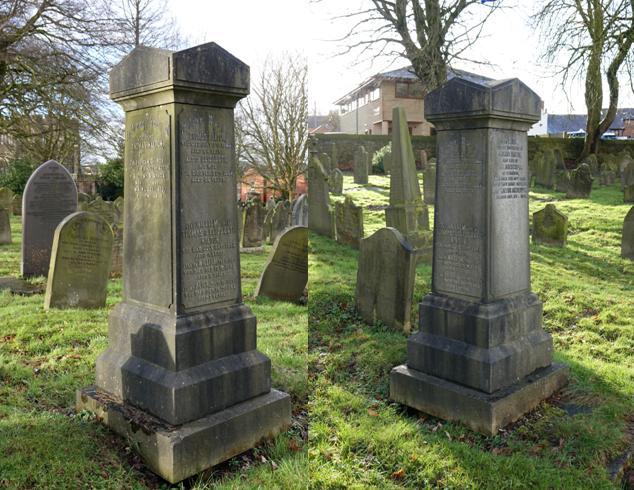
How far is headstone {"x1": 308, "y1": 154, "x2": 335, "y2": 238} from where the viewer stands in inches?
473

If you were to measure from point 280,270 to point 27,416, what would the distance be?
4696 mm

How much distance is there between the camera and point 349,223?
11.1 meters

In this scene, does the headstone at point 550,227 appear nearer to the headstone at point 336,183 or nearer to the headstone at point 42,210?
the headstone at point 336,183

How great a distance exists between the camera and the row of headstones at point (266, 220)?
14359 millimetres

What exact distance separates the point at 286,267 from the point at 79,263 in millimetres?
2865

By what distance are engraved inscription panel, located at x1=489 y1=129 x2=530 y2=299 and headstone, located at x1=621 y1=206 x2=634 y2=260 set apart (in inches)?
260

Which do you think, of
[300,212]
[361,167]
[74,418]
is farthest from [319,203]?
[361,167]

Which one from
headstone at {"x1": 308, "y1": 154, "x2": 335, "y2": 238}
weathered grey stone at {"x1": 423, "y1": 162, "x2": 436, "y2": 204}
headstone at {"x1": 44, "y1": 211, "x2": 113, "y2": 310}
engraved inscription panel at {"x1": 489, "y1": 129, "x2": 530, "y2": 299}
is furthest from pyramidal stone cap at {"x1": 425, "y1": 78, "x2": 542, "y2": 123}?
weathered grey stone at {"x1": 423, "y1": 162, "x2": 436, "y2": 204}

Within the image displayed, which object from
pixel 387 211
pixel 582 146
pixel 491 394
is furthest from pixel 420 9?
pixel 582 146

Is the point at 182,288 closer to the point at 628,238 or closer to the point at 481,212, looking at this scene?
the point at 481,212

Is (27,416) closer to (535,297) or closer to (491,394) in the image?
(491,394)

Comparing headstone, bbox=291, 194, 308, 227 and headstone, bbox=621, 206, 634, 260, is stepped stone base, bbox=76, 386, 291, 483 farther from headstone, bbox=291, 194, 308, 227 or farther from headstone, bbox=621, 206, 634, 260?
headstone, bbox=291, 194, 308, 227

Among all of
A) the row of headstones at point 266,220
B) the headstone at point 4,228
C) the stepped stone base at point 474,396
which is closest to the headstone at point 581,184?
the row of headstones at point 266,220

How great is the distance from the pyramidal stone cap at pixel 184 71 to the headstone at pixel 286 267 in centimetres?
426
